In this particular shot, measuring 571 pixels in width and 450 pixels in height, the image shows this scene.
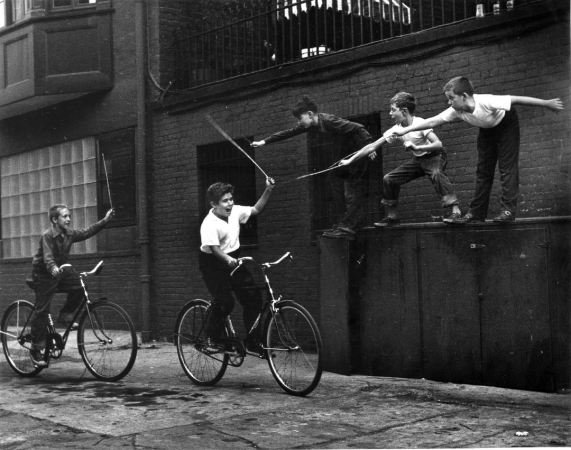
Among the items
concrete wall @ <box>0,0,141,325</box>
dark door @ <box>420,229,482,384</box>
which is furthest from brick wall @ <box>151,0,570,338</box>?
dark door @ <box>420,229,482,384</box>

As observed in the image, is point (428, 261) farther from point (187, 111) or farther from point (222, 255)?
point (187, 111)

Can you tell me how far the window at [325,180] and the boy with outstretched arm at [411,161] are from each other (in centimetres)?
54

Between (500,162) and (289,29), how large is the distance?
3483 millimetres

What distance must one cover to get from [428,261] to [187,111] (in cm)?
436

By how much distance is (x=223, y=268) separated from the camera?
24.1ft

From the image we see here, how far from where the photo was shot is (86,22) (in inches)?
401

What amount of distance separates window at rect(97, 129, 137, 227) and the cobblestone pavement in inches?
92.3

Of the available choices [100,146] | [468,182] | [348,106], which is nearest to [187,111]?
[100,146]

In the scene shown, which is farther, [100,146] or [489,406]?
[100,146]

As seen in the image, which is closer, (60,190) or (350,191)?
(350,191)

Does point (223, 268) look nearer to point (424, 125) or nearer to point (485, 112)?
point (424, 125)

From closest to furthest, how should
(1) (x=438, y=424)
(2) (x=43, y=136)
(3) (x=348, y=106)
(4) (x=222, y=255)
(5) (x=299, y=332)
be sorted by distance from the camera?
(1) (x=438, y=424)
(5) (x=299, y=332)
(4) (x=222, y=255)
(3) (x=348, y=106)
(2) (x=43, y=136)

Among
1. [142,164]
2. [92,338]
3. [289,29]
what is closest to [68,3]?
[142,164]

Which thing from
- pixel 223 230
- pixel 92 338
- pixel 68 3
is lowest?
pixel 92 338
